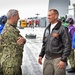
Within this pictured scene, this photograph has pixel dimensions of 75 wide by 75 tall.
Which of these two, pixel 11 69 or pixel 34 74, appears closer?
pixel 11 69

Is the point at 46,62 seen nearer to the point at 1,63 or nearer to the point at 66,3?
the point at 1,63

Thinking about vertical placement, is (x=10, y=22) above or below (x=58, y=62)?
above

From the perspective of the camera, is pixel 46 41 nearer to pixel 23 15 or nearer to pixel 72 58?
pixel 72 58

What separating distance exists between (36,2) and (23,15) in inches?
72.2

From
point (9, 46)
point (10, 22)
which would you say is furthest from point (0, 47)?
point (10, 22)

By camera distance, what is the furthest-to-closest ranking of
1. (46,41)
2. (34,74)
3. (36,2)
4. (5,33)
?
(36,2) < (34,74) < (46,41) < (5,33)

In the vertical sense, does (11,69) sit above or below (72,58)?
above

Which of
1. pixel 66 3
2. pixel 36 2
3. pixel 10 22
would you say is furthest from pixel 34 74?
pixel 36 2

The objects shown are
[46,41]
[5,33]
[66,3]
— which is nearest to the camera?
[5,33]

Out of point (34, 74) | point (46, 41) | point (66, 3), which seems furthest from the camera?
point (66, 3)

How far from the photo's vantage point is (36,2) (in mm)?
24906

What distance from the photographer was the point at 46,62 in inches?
127

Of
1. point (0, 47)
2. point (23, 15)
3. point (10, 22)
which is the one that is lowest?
point (23, 15)

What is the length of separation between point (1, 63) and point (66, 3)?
18296 mm
